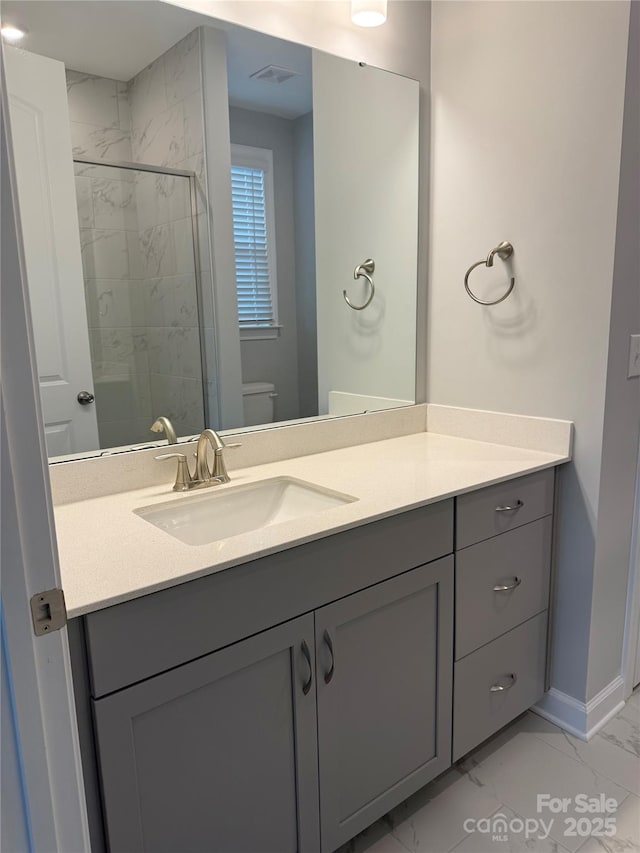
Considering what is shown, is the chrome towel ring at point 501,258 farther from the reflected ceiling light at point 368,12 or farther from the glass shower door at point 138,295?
the glass shower door at point 138,295

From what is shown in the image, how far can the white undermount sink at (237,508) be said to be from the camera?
56.7 inches

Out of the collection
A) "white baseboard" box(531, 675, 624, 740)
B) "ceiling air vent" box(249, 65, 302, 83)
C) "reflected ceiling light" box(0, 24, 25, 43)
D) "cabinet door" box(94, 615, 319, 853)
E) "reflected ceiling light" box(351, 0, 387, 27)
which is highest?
"reflected ceiling light" box(351, 0, 387, 27)

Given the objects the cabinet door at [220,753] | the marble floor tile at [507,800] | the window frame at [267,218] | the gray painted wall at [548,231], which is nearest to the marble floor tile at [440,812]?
the marble floor tile at [507,800]

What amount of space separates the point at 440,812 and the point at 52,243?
5.72ft

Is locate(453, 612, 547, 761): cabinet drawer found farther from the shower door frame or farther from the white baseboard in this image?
the shower door frame

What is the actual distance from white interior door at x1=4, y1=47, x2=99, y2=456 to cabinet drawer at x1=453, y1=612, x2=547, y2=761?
1.17m

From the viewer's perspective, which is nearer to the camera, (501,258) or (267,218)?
(267,218)

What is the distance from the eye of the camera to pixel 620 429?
5.79ft

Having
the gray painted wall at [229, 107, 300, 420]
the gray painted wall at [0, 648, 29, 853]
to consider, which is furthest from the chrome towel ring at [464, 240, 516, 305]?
the gray painted wall at [0, 648, 29, 853]

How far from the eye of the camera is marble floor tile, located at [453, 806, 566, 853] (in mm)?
1501

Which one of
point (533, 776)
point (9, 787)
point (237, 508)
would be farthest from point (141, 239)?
point (533, 776)

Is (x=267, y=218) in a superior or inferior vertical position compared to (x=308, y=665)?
superior

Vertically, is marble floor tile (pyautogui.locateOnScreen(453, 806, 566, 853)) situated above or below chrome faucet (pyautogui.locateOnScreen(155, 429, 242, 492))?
below

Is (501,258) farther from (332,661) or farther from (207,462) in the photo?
(332,661)
